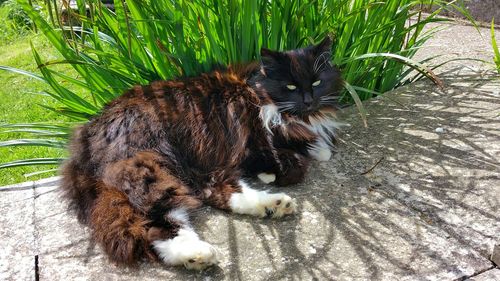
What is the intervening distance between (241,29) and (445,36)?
2539 mm

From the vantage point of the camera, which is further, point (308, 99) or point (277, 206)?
point (308, 99)

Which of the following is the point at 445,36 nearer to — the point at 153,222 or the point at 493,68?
the point at 493,68

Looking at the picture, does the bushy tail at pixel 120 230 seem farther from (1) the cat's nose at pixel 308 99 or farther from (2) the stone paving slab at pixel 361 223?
(1) the cat's nose at pixel 308 99

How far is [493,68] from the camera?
354cm

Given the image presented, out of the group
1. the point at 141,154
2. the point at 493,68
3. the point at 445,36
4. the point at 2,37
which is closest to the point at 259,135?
the point at 141,154

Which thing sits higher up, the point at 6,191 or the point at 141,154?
the point at 141,154

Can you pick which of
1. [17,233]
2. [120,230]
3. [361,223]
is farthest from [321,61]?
[17,233]

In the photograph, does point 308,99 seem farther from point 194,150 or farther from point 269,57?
point 194,150

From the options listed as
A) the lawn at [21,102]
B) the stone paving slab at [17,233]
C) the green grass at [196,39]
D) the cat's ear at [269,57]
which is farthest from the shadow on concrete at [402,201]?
the lawn at [21,102]

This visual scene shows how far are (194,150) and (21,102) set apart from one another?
3.31 m

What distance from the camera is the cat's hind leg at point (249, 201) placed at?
207 cm

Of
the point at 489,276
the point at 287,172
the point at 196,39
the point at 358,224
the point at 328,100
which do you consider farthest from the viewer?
the point at 196,39

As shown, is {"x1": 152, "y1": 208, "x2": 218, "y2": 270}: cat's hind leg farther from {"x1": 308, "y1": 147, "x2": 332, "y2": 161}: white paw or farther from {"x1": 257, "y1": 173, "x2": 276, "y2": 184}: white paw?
{"x1": 308, "y1": 147, "x2": 332, "y2": 161}: white paw

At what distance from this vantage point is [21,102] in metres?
4.96
